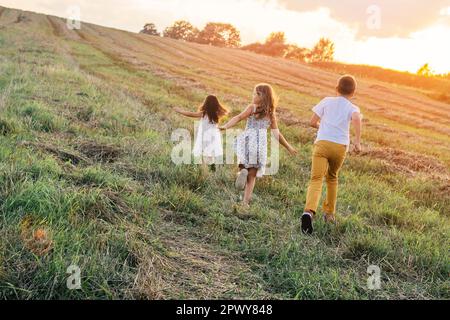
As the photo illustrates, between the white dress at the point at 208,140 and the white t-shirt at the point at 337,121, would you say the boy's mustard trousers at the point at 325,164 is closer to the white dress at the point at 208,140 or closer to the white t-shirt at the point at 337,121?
the white t-shirt at the point at 337,121

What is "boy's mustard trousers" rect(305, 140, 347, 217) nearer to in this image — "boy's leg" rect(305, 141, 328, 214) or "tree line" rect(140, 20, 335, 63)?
"boy's leg" rect(305, 141, 328, 214)

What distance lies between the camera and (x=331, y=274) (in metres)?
4.09

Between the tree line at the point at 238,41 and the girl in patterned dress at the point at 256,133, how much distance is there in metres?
73.4

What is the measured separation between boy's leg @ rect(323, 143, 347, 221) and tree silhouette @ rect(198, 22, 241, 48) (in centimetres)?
9526

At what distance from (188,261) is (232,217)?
4.77ft

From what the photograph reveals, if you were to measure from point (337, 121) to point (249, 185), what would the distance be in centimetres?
158

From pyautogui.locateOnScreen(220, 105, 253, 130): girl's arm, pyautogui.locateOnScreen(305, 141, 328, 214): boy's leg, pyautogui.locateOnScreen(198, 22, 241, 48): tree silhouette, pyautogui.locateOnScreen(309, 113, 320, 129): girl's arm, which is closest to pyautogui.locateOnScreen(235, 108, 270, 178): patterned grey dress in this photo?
pyautogui.locateOnScreen(220, 105, 253, 130): girl's arm

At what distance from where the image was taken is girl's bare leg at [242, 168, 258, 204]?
20.2 feet

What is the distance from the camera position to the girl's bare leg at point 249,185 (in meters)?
6.17

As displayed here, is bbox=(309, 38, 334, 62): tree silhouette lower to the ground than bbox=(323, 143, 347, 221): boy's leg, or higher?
higher

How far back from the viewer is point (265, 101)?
6457 mm

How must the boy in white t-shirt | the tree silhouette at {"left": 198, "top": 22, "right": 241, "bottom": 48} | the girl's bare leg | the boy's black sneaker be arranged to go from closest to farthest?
1. the boy's black sneaker
2. the boy in white t-shirt
3. the girl's bare leg
4. the tree silhouette at {"left": 198, "top": 22, "right": 241, "bottom": 48}

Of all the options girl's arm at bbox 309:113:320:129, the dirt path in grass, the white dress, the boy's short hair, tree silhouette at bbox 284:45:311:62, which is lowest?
the dirt path in grass
